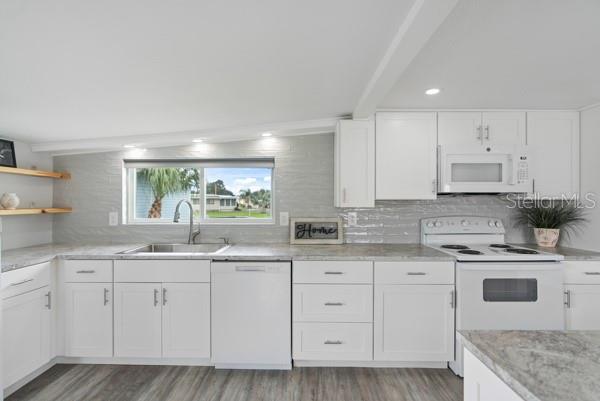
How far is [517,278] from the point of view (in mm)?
2109

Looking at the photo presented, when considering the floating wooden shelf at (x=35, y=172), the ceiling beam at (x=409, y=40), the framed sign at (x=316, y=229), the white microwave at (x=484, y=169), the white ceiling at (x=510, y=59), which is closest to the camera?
the ceiling beam at (x=409, y=40)


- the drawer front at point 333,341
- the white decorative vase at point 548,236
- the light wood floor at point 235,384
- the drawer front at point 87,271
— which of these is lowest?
the light wood floor at point 235,384

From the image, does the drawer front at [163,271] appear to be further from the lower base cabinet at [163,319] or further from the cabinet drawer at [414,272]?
the cabinet drawer at [414,272]

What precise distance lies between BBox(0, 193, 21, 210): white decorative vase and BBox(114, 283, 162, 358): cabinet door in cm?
115

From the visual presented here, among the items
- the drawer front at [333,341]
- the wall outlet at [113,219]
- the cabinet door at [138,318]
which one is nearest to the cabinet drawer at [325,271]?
the drawer front at [333,341]

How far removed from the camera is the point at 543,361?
76 centimetres

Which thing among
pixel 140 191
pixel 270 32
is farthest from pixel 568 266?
pixel 140 191

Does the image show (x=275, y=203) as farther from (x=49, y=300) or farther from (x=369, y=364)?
(x=49, y=300)

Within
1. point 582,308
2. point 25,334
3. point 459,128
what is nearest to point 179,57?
point 25,334

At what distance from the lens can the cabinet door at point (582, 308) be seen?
2.14 m

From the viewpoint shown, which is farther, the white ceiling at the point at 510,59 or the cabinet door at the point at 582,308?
the cabinet door at the point at 582,308

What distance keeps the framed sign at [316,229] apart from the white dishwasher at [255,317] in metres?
0.65

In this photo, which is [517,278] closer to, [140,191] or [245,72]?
[245,72]

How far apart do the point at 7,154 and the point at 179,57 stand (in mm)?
2238
